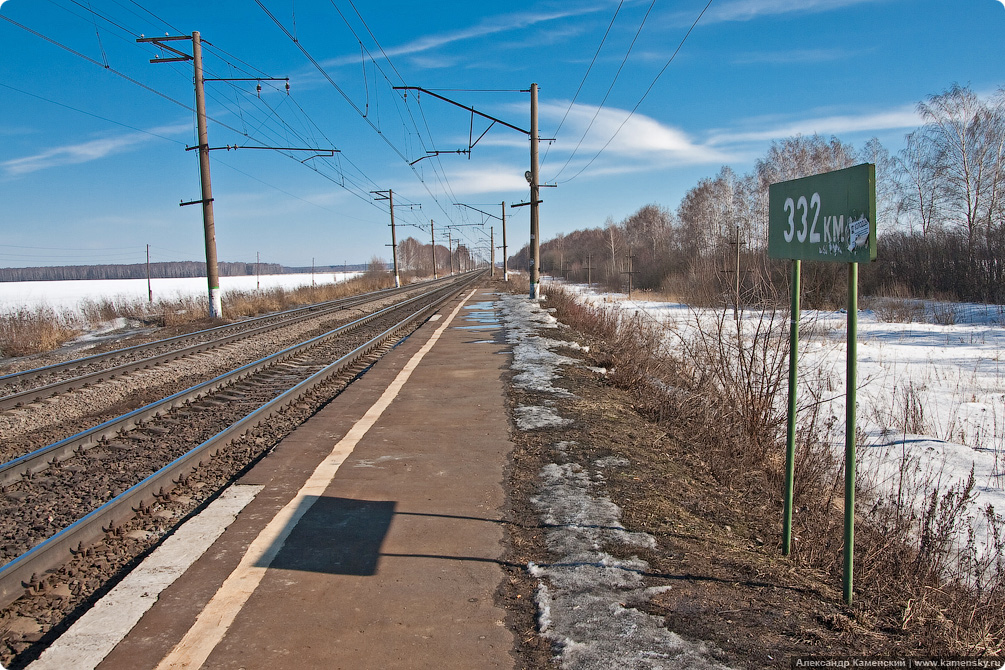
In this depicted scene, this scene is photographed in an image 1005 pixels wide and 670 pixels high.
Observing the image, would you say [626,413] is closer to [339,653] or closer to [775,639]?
[775,639]

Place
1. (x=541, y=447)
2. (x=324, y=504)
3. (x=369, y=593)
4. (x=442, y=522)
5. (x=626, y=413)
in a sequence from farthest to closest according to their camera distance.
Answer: (x=626, y=413) → (x=541, y=447) → (x=324, y=504) → (x=442, y=522) → (x=369, y=593)

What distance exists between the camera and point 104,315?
23.4 meters

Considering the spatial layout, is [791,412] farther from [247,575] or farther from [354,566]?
[247,575]

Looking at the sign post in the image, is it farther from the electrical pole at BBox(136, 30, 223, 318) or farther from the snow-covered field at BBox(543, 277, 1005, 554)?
the electrical pole at BBox(136, 30, 223, 318)

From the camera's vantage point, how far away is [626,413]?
718 centimetres

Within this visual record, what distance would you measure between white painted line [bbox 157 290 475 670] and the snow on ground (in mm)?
1521

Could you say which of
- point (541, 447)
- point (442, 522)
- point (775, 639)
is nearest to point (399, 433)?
point (541, 447)

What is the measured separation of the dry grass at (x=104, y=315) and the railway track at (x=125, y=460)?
9814 millimetres

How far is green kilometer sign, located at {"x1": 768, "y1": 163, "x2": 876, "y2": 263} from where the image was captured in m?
2.65

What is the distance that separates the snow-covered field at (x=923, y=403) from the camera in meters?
6.50

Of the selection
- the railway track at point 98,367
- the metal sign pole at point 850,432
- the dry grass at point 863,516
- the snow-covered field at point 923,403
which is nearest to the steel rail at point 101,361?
the railway track at point 98,367

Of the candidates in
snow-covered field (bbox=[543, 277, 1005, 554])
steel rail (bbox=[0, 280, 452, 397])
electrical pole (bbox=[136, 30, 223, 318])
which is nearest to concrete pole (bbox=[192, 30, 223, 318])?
electrical pole (bbox=[136, 30, 223, 318])

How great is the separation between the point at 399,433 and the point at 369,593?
3163 mm

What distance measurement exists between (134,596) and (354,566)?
1115 millimetres
